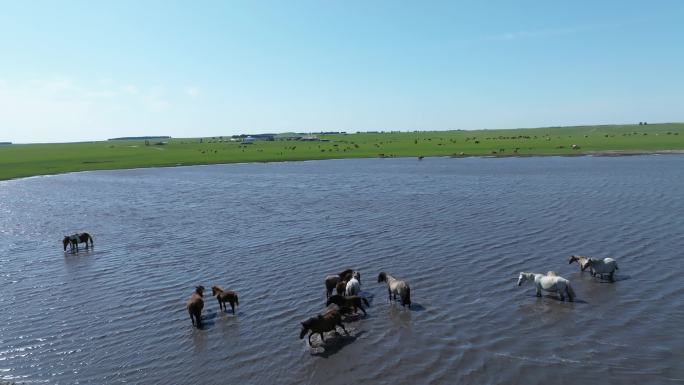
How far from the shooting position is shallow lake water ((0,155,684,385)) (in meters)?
11.7

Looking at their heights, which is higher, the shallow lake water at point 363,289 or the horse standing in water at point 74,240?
the horse standing in water at point 74,240

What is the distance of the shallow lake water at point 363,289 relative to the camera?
11688mm

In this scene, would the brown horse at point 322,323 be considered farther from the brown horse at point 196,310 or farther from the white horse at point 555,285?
the white horse at point 555,285

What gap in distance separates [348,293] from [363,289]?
58.9 inches

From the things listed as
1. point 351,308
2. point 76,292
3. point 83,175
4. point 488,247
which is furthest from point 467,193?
point 83,175

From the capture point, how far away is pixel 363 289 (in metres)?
17.0

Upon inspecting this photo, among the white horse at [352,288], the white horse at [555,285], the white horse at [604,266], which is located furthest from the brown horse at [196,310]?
the white horse at [604,266]

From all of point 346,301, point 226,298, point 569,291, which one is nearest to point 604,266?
point 569,291

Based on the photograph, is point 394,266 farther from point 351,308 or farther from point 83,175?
point 83,175

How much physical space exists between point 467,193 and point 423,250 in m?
18.6

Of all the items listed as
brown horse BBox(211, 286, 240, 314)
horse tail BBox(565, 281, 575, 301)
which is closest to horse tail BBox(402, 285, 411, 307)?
horse tail BBox(565, 281, 575, 301)

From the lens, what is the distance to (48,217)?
33.6m

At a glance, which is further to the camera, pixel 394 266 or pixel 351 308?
pixel 394 266

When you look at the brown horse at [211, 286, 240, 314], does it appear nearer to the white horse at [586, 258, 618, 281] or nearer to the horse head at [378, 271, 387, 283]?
the horse head at [378, 271, 387, 283]
